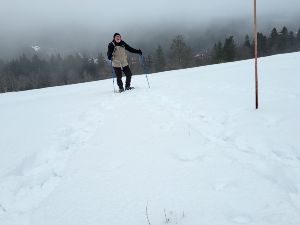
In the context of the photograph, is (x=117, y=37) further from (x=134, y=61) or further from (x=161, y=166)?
(x=134, y=61)

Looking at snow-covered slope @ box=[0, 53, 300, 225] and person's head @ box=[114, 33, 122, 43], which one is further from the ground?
person's head @ box=[114, 33, 122, 43]

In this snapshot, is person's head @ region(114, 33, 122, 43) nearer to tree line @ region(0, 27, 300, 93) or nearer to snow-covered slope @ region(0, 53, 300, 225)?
snow-covered slope @ region(0, 53, 300, 225)

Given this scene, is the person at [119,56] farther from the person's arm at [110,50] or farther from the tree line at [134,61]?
the tree line at [134,61]

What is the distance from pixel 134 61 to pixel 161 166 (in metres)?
57.0

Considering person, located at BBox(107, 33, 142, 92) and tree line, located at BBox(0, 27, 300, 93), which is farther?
tree line, located at BBox(0, 27, 300, 93)

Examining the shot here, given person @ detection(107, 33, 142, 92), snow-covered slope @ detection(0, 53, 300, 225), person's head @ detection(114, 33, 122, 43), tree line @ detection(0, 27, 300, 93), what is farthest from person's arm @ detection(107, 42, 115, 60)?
tree line @ detection(0, 27, 300, 93)

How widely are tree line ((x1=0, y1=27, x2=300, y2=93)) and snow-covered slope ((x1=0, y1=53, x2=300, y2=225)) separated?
47.2 metres

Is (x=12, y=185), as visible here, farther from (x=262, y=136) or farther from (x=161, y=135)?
(x=262, y=136)

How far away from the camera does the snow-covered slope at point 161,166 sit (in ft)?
11.3

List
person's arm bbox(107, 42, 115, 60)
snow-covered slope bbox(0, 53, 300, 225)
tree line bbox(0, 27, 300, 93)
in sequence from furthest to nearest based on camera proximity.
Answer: tree line bbox(0, 27, 300, 93)
person's arm bbox(107, 42, 115, 60)
snow-covered slope bbox(0, 53, 300, 225)

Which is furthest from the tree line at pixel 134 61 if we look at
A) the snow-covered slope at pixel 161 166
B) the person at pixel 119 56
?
the snow-covered slope at pixel 161 166

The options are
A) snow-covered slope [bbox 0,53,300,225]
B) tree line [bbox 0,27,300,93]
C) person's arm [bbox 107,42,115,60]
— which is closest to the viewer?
snow-covered slope [bbox 0,53,300,225]

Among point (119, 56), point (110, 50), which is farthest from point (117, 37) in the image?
point (119, 56)

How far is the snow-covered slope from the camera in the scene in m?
3.45
